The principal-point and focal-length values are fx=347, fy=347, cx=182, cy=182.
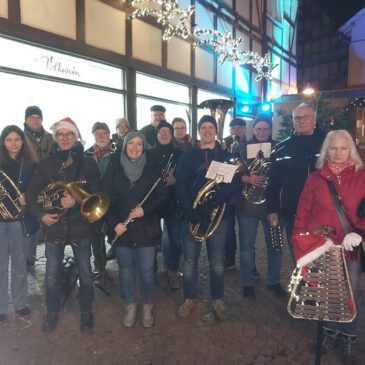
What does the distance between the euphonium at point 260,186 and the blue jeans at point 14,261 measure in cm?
251

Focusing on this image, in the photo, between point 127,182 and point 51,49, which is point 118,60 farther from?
point 127,182

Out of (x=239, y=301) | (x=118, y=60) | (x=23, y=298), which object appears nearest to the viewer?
(x=23, y=298)

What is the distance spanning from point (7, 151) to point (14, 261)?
1154mm

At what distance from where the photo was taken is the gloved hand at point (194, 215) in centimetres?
343

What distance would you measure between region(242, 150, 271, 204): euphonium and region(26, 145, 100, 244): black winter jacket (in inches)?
70.1

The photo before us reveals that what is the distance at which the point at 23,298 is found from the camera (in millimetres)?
3752

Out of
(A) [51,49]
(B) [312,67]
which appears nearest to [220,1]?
(A) [51,49]

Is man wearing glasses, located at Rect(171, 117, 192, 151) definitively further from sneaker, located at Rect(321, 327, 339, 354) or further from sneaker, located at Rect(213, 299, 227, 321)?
sneaker, located at Rect(321, 327, 339, 354)

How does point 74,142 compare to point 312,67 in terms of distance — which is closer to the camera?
point 74,142

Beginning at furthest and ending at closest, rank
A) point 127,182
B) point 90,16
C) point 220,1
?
1. point 220,1
2. point 90,16
3. point 127,182

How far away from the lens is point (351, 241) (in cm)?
262

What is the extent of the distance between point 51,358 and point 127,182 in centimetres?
170

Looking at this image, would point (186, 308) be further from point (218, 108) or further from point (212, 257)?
point (218, 108)

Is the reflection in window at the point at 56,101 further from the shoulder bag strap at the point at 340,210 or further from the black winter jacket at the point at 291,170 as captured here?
the shoulder bag strap at the point at 340,210
